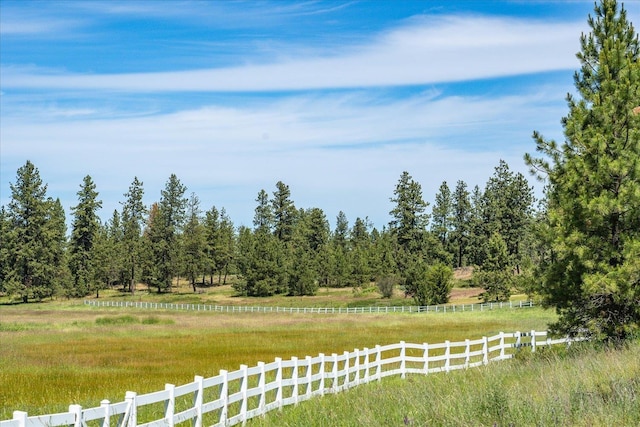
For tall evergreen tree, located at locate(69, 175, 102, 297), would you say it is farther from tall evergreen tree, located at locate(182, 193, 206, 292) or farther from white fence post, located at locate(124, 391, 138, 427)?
white fence post, located at locate(124, 391, 138, 427)

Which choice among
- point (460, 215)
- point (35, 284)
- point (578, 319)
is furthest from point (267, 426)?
point (460, 215)

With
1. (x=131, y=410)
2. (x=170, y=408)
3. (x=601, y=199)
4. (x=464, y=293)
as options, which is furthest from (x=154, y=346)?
(x=464, y=293)

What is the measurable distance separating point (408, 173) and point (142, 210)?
189ft

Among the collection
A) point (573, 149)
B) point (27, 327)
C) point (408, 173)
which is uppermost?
point (408, 173)

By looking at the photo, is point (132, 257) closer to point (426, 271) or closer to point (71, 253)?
point (71, 253)

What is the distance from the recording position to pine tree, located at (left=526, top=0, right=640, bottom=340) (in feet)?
66.1

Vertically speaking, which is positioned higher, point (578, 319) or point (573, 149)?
point (573, 149)

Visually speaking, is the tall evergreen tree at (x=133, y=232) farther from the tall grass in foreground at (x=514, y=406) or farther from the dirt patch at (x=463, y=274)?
the tall grass in foreground at (x=514, y=406)

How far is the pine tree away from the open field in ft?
40.5

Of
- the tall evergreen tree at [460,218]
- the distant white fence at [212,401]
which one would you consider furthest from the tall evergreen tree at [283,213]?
the distant white fence at [212,401]

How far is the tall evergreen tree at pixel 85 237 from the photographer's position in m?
118

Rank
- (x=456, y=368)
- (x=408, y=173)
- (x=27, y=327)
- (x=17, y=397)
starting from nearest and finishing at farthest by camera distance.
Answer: (x=17, y=397) → (x=456, y=368) → (x=27, y=327) → (x=408, y=173)

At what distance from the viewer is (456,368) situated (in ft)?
75.9

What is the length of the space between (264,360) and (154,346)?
1005 centimetres
